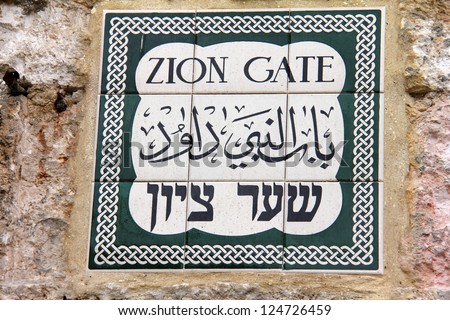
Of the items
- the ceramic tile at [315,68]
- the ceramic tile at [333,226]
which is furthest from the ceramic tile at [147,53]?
the ceramic tile at [333,226]

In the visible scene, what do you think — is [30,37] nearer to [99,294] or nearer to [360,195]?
[99,294]

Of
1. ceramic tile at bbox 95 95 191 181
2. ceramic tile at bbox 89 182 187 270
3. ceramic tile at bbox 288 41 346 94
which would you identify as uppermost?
ceramic tile at bbox 288 41 346 94

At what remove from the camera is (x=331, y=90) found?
4.77 meters

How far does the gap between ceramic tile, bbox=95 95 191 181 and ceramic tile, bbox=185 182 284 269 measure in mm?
123

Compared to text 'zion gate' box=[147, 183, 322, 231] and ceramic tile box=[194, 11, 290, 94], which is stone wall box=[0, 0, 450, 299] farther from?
text 'zion gate' box=[147, 183, 322, 231]

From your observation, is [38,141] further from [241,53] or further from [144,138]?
[241,53]

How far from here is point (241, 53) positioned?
15.9 ft

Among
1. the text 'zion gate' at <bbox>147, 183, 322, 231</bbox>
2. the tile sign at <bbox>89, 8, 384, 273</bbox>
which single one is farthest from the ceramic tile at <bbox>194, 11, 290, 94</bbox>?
the text 'zion gate' at <bbox>147, 183, 322, 231</bbox>

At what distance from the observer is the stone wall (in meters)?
4.57

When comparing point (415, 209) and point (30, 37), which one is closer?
point (415, 209)

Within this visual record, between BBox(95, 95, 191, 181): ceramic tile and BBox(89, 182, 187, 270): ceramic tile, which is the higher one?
BBox(95, 95, 191, 181): ceramic tile

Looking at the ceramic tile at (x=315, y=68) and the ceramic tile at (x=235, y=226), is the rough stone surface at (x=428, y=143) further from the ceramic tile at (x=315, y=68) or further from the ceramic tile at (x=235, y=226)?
the ceramic tile at (x=235, y=226)
